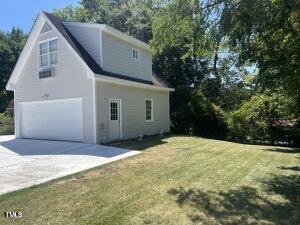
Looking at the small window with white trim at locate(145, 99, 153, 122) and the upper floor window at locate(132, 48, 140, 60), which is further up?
the upper floor window at locate(132, 48, 140, 60)

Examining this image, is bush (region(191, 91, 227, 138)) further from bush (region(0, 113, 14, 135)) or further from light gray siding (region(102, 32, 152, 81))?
bush (region(0, 113, 14, 135))

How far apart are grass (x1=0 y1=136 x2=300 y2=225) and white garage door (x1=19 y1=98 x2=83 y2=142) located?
5983 millimetres

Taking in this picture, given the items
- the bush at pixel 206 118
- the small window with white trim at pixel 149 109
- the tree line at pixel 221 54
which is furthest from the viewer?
the bush at pixel 206 118

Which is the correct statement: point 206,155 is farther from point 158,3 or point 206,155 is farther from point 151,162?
point 158,3

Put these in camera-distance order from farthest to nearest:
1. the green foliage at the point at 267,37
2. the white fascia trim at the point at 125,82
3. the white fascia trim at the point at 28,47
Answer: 1. the white fascia trim at the point at 28,47
2. the white fascia trim at the point at 125,82
3. the green foliage at the point at 267,37

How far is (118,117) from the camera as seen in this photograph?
17.2 meters

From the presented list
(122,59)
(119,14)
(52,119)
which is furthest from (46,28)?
(119,14)

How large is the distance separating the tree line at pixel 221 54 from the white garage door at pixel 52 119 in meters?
5.39

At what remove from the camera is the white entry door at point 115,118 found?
54.8ft

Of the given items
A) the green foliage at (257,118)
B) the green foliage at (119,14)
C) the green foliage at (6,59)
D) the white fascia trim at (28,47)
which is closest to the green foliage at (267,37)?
the green foliage at (257,118)

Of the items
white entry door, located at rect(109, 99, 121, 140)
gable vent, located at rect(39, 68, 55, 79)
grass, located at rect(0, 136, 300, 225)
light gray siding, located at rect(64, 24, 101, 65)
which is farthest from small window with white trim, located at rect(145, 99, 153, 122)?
grass, located at rect(0, 136, 300, 225)

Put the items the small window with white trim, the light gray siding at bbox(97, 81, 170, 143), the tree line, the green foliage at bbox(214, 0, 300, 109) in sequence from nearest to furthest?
the green foliage at bbox(214, 0, 300, 109)
the tree line
the light gray siding at bbox(97, 81, 170, 143)
the small window with white trim

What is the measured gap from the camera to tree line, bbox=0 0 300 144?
8492 mm

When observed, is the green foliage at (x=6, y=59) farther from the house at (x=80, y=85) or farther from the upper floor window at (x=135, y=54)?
the upper floor window at (x=135, y=54)
